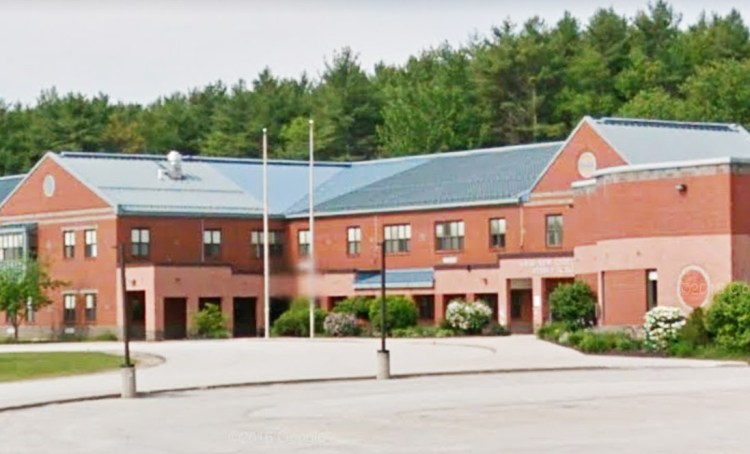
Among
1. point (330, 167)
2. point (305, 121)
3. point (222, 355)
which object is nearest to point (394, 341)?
point (222, 355)

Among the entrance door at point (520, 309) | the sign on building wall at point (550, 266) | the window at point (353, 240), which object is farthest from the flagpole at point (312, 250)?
the sign on building wall at point (550, 266)

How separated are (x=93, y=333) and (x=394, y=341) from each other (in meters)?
20.9

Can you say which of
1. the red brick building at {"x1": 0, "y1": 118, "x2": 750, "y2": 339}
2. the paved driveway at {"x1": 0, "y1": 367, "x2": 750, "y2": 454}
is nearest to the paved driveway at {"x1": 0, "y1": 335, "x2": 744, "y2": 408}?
the paved driveway at {"x1": 0, "y1": 367, "x2": 750, "y2": 454}

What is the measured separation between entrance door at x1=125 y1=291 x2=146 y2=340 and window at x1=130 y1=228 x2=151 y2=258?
7.54 feet

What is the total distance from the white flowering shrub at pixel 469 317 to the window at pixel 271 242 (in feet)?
54.9

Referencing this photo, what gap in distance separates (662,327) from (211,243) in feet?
118

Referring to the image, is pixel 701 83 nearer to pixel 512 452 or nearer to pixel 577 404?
pixel 577 404

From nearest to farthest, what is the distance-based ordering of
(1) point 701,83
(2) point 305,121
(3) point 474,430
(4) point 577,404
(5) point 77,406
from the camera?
(3) point 474,430 < (4) point 577,404 < (5) point 77,406 < (1) point 701,83 < (2) point 305,121

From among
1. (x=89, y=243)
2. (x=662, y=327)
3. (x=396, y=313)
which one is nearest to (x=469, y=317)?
(x=396, y=313)

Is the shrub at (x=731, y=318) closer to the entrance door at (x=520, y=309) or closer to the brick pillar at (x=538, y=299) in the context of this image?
the brick pillar at (x=538, y=299)

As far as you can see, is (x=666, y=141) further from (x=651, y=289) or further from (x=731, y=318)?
(x=731, y=318)

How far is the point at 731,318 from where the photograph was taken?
177 ft

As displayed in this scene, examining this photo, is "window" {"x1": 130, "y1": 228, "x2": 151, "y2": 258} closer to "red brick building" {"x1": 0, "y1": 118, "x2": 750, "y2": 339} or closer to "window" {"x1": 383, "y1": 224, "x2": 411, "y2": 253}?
"red brick building" {"x1": 0, "y1": 118, "x2": 750, "y2": 339}

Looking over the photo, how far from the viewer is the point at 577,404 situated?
35.6 m
